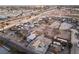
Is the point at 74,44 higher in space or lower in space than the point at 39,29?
lower

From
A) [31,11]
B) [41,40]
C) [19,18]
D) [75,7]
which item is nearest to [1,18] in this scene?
[19,18]

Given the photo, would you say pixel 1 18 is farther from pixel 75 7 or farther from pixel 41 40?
pixel 75 7

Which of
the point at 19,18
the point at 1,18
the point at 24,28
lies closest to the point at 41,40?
the point at 24,28
